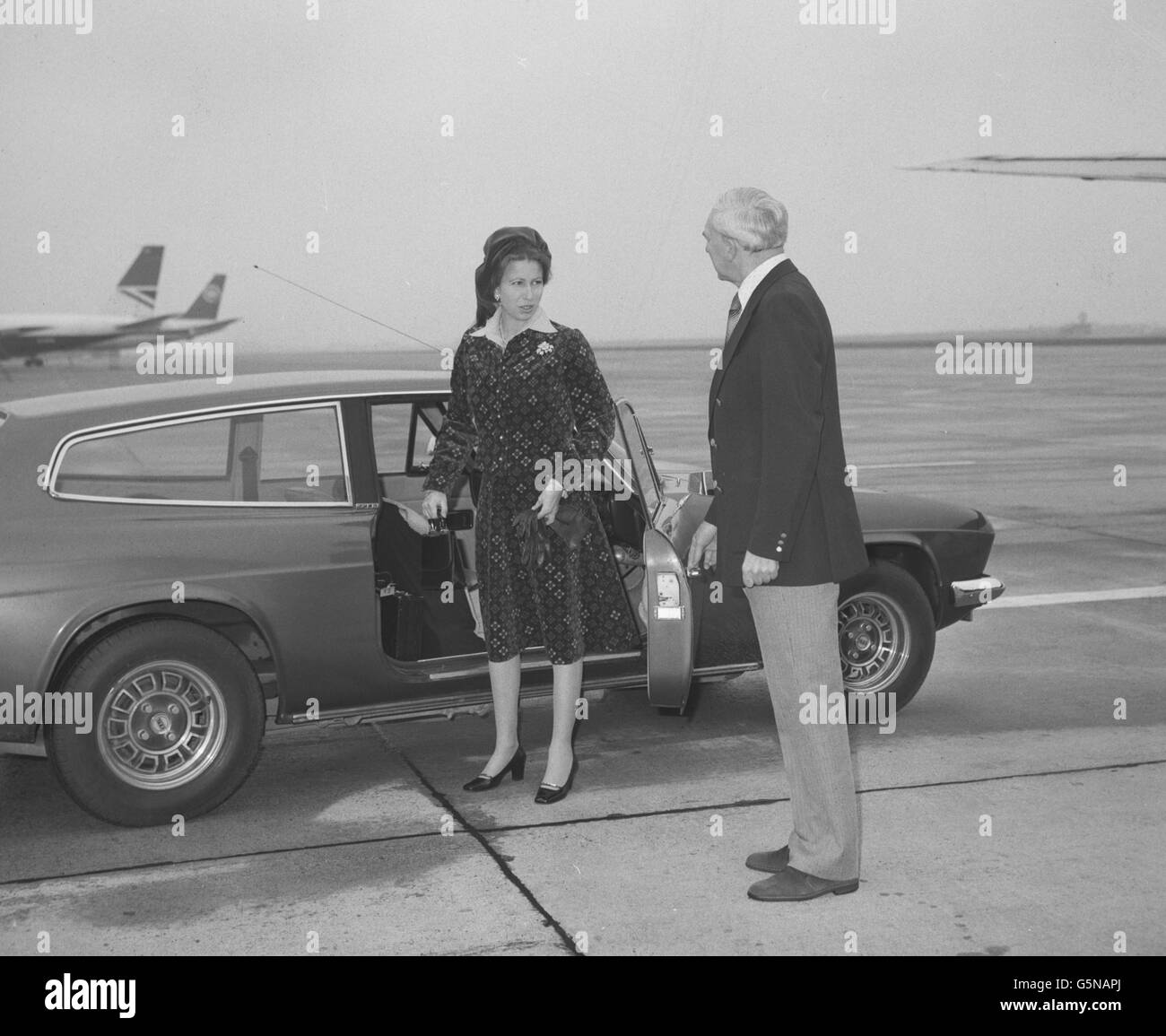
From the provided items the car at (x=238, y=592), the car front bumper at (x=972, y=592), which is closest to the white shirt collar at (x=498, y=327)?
the car at (x=238, y=592)

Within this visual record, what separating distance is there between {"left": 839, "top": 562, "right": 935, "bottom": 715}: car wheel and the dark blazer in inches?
77.8

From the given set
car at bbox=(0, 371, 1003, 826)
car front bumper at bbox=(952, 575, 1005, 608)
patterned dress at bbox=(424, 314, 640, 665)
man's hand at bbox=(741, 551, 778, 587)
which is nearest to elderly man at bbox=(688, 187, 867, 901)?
man's hand at bbox=(741, 551, 778, 587)

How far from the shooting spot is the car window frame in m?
4.84

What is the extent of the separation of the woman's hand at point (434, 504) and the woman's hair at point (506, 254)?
67 cm

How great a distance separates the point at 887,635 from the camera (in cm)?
604

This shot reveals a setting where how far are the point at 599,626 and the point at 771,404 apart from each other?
4.90 feet

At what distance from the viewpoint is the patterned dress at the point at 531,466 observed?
4.95 metres

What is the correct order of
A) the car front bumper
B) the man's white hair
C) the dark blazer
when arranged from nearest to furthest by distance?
1. the dark blazer
2. the man's white hair
3. the car front bumper

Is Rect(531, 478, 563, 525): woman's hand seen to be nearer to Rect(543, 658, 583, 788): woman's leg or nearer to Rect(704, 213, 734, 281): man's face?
Rect(543, 658, 583, 788): woman's leg

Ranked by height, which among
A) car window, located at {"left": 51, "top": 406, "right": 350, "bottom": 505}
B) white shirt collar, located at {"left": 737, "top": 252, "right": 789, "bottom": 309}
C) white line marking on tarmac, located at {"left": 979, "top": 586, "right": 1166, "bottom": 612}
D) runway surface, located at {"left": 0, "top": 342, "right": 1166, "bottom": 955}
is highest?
white shirt collar, located at {"left": 737, "top": 252, "right": 789, "bottom": 309}

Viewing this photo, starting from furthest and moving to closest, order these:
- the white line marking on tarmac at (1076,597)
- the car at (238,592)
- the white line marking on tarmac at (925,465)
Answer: the white line marking on tarmac at (925,465) < the white line marking on tarmac at (1076,597) < the car at (238,592)

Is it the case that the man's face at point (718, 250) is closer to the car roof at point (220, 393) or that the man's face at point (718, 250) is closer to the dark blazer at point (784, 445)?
the dark blazer at point (784, 445)

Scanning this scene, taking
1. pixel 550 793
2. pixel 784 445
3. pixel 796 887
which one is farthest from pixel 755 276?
pixel 550 793
